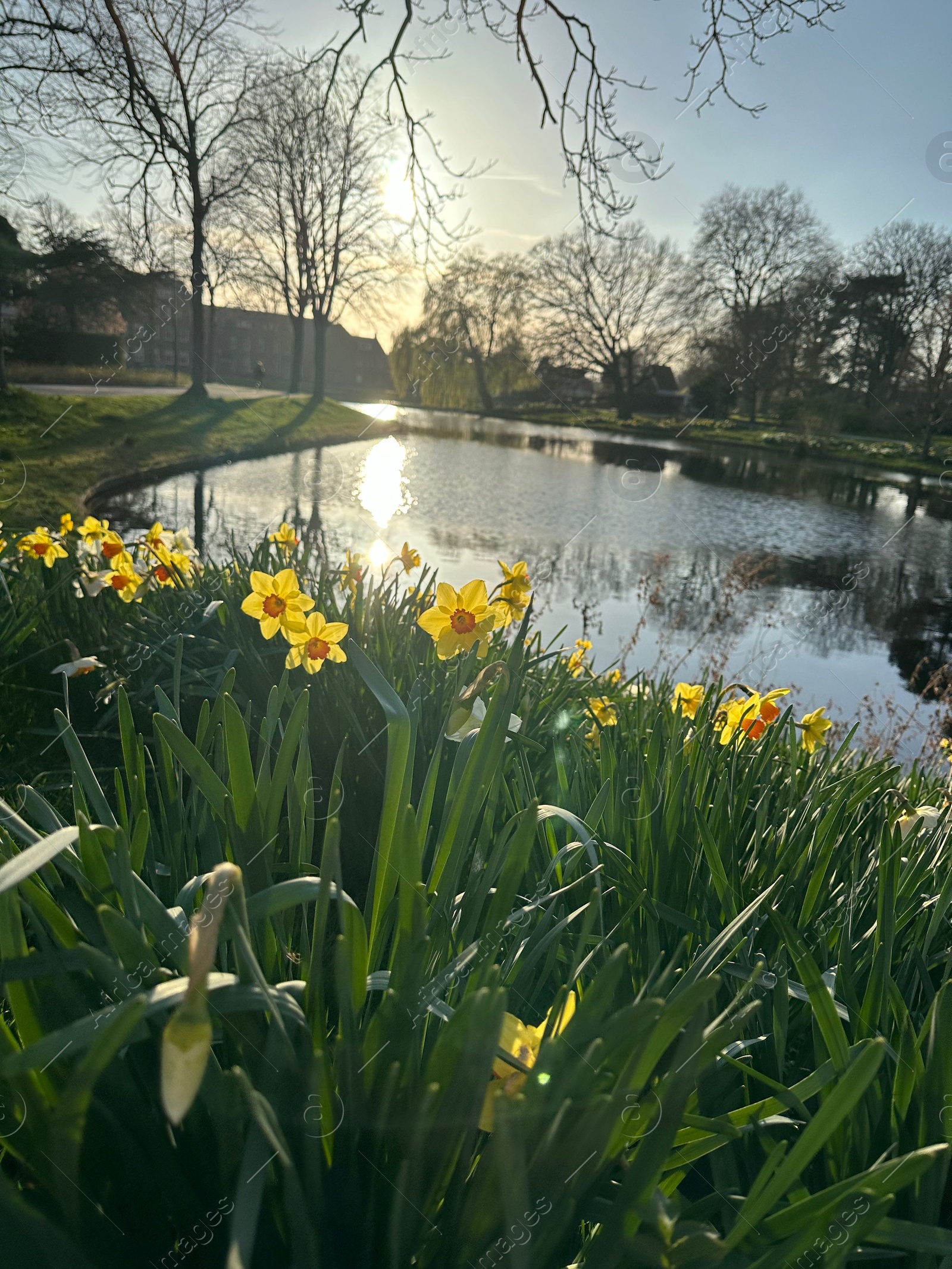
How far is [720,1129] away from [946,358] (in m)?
27.2

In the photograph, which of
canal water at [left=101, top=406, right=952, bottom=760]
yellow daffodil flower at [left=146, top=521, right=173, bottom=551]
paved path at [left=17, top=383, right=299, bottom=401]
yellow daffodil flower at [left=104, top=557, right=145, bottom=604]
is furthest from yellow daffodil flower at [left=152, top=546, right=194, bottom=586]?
paved path at [left=17, top=383, right=299, bottom=401]

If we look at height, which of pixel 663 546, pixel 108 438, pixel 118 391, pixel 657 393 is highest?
pixel 657 393

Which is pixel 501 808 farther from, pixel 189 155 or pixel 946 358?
pixel 946 358

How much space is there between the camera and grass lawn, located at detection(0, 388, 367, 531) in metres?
9.04

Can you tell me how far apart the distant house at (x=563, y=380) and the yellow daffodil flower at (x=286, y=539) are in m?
22.4

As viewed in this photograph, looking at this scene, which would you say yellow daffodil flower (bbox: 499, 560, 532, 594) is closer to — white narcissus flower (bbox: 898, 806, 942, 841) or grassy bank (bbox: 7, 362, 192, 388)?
white narcissus flower (bbox: 898, 806, 942, 841)

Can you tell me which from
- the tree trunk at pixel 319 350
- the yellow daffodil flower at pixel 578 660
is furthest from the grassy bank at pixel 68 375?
the yellow daffodil flower at pixel 578 660

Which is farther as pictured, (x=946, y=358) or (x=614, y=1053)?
(x=946, y=358)

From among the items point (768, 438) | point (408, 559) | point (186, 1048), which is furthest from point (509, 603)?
point (768, 438)

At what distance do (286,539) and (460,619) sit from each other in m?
1.96

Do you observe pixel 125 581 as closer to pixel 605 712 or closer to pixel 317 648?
pixel 317 648

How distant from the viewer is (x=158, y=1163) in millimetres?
673

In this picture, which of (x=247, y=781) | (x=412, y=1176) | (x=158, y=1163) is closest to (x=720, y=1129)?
(x=412, y=1176)

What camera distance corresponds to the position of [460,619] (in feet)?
5.53
